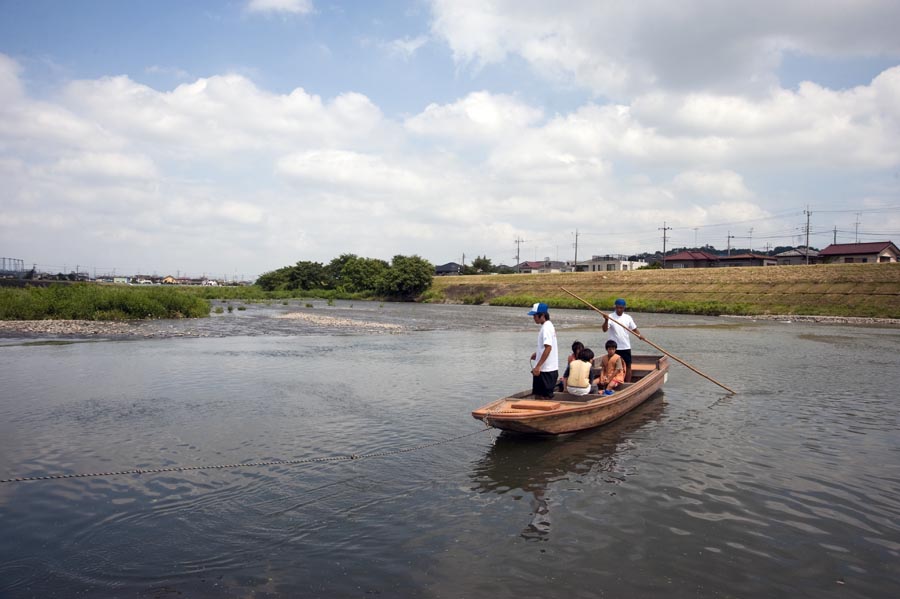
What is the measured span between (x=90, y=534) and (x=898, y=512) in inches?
418

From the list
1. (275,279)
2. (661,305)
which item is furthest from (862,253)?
(275,279)

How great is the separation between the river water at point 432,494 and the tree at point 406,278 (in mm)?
75890

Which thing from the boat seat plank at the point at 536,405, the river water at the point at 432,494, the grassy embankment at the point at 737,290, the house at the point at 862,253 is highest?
the house at the point at 862,253

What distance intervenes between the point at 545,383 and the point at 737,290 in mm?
55144

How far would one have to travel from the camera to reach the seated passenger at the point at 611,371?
1359 centimetres

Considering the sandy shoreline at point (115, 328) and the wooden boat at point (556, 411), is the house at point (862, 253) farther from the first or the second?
the wooden boat at point (556, 411)

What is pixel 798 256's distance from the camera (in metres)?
92.5

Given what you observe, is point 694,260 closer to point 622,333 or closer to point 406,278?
point 406,278

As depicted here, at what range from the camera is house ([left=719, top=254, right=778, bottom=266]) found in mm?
92819

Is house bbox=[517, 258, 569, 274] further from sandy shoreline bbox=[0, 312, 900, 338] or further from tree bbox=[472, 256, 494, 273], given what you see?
sandy shoreline bbox=[0, 312, 900, 338]

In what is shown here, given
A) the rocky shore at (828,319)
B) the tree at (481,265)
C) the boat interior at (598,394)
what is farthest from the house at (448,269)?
the boat interior at (598,394)

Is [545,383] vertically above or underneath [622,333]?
underneath

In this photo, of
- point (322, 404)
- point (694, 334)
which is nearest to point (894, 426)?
point (322, 404)

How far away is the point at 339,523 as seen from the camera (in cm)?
729
